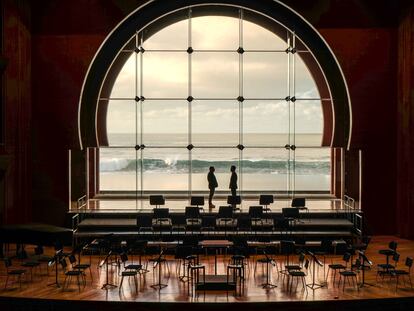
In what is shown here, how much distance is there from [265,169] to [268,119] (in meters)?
11.9

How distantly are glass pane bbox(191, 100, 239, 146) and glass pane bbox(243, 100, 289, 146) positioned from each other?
1.15m

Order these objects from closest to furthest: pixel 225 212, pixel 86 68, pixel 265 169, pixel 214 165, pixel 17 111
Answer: pixel 225 212, pixel 17 111, pixel 86 68, pixel 265 169, pixel 214 165

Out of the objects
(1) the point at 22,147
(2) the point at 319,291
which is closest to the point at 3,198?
(1) the point at 22,147

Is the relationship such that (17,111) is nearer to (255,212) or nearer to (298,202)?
(255,212)

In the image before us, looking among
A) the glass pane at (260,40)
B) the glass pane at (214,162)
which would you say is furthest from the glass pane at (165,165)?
the glass pane at (260,40)

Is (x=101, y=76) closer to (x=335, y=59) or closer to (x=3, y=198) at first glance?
(x=3, y=198)

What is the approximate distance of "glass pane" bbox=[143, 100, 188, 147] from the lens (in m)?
42.7

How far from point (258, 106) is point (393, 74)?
28239 millimetres

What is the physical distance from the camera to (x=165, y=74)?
42.3m

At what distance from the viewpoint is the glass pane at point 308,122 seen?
138ft

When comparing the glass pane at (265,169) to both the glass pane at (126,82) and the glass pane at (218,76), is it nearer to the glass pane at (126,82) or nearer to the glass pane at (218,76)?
the glass pane at (218,76)

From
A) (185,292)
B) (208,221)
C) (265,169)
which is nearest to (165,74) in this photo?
(265,169)

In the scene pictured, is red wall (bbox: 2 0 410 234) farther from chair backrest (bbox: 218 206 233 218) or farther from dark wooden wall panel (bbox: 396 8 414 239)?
chair backrest (bbox: 218 206 233 218)

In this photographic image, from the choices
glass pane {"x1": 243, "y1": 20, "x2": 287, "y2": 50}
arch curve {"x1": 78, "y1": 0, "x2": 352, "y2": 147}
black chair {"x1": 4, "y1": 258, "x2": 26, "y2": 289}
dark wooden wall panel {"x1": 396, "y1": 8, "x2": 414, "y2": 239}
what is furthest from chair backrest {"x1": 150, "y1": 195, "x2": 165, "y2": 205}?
glass pane {"x1": 243, "y1": 20, "x2": 287, "y2": 50}
